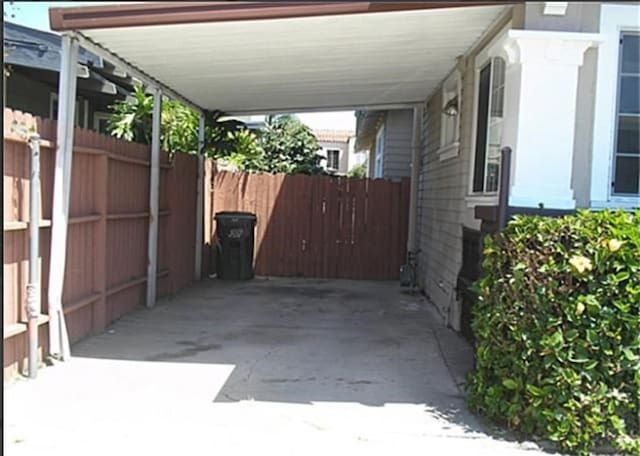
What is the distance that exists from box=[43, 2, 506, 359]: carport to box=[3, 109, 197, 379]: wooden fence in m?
0.16

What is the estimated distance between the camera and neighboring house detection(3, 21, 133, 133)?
7.81 metres

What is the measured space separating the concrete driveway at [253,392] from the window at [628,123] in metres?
2.14

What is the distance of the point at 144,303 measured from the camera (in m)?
8.28

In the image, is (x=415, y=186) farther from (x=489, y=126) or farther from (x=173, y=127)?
(x=489, y=126)

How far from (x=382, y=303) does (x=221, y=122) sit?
4557 millimetres

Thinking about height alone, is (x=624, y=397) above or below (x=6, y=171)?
below

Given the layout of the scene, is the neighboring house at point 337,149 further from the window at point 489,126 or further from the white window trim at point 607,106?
the white window trim at point 607,106

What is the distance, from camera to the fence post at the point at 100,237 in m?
6.48

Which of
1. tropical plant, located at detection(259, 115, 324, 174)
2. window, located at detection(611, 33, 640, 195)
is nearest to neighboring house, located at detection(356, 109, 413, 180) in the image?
tropical plant, located at detection(259, 115, 324, 174)

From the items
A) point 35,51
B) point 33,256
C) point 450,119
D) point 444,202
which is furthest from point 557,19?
point 35,51

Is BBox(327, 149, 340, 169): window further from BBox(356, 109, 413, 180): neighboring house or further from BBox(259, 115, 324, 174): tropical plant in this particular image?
BBox(356, 109, 413, 180): neighboring house

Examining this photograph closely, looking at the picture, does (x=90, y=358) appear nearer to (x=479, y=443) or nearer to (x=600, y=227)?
(x=479, y=443)

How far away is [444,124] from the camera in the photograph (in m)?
8.96

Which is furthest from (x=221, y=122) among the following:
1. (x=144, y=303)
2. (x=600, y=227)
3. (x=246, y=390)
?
(x=600, y=227)
